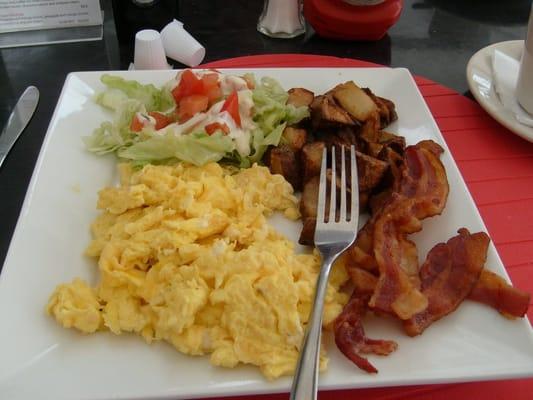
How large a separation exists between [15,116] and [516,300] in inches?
79.0

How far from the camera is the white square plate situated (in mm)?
1195

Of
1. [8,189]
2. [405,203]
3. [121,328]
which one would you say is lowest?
[8,189]

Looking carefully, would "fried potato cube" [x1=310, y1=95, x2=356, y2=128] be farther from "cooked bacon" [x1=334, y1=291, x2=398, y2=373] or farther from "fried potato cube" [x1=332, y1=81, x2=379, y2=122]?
"cooked bacon" [x1=334, y1=291, x2=398, y2=373]

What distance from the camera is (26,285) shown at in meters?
1.40

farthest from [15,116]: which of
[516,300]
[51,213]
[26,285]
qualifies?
[516,300]

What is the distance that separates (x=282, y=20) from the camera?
9.55ft

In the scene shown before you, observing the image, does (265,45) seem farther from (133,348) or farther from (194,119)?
(133,348)

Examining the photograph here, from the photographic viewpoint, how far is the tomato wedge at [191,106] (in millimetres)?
1992

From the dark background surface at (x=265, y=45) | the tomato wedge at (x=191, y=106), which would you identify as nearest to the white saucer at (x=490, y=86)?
the dark background surface at (x=265, y=45)

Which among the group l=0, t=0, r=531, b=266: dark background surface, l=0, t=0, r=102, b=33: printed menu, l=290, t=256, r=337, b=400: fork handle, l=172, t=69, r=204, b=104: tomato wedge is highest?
l=172, t=69, r=204, b=104: tomato wedge

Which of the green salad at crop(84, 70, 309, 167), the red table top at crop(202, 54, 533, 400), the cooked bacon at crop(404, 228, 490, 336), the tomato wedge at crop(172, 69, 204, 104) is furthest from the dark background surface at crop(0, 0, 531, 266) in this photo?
the cooked bacon at crop(404, 228, 490, 336)

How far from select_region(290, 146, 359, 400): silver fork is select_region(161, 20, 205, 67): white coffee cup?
109 centimetres

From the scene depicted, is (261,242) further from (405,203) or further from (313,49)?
(313,49)

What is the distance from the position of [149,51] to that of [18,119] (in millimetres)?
618
